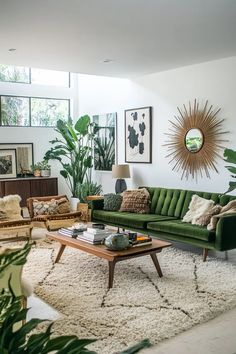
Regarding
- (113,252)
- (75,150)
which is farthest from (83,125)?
(113,252)

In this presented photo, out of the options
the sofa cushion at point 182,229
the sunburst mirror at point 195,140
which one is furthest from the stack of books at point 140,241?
the sunburst mirror at point 195,140

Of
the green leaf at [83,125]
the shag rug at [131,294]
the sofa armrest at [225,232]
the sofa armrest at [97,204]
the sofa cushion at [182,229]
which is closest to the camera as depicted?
the shag rug at [131,294]

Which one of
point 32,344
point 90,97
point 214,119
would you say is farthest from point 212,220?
point 90,97

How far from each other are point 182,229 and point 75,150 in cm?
399

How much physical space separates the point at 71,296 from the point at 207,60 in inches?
166

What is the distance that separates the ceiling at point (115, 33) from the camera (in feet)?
12.0

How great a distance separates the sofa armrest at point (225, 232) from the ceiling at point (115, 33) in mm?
2237

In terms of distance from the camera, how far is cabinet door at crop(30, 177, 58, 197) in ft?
27.5

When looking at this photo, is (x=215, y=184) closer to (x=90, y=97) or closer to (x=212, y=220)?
(x=212, y=220)

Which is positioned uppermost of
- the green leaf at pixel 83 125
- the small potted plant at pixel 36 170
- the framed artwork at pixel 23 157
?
the green leaf at pixel 83 125

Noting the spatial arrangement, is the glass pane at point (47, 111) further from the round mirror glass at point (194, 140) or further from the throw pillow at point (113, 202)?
the round mirror glass at point (194, 140)

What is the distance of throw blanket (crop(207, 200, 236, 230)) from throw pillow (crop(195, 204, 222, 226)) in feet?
0.25

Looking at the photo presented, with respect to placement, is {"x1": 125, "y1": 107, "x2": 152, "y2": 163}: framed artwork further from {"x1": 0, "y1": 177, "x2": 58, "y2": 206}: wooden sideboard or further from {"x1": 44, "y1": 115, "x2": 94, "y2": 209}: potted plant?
{"x1": 0, "y1": 177, "x2": 58, "y2": 206}: wooden sideboard

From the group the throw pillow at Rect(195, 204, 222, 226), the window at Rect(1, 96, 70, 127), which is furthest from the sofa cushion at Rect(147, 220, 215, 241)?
the window at Rect(1, 96, 70, 127)
